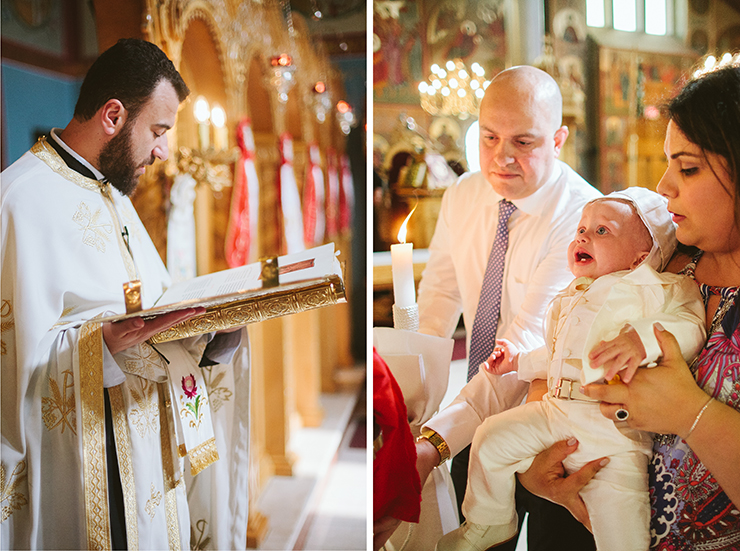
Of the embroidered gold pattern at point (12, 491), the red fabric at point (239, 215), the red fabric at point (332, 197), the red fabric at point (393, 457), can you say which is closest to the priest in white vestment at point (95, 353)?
the embroidered gold pattern at point (12, 491)

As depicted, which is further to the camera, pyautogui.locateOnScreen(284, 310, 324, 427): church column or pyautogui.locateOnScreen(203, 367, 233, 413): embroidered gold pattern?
pyautogui.locateOnScreen(284, 310, 324, 427): church column

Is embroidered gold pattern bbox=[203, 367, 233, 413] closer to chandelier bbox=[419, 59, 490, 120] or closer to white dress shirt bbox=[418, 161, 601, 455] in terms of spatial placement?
white dress shirt bbox=[418, 161, 601, 455]

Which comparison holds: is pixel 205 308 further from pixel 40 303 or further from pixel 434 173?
pixel 434 173

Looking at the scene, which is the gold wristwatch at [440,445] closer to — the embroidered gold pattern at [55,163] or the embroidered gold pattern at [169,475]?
the embroidered gold pattern at [169,475]

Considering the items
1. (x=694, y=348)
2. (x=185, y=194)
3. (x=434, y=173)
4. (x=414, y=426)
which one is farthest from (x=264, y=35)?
(x=694, y=348)

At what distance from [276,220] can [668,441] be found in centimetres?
343

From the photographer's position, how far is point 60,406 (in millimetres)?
1296

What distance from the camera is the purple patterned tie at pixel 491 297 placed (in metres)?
1.28

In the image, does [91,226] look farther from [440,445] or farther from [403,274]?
[440,445]

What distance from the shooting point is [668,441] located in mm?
1029

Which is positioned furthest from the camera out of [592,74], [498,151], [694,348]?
[592,74]

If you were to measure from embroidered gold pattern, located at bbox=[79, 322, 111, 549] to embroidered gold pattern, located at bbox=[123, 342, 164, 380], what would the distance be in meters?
0.09

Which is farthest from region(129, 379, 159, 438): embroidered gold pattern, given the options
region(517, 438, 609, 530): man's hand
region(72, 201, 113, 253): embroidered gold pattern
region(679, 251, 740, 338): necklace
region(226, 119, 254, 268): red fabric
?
region(226, 119, 254, 268): red fabric

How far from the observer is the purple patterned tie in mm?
1276
